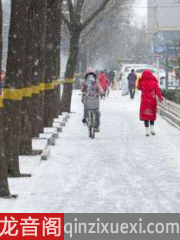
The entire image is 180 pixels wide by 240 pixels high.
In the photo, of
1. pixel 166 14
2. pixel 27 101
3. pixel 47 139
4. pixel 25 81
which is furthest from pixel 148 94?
pixel 166 14

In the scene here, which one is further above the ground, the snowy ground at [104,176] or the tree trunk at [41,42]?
the tree trunk at [41,42]

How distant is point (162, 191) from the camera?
1288 centimetres

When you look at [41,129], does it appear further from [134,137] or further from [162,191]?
[162,191]

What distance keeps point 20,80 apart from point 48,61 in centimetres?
1044

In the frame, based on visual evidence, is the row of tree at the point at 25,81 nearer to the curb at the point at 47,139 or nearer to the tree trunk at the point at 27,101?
the tree trunk at the point at 27,101

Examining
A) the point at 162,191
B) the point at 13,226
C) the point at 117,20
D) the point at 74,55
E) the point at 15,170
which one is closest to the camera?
the point at 13,226

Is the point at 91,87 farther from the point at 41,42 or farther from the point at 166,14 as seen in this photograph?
the point at 166,14

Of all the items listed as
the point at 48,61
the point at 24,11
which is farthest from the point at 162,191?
the point at 48,61

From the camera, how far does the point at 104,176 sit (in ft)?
47.5

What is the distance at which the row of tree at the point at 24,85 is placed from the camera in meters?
13.4

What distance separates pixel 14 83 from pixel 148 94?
9548 mm

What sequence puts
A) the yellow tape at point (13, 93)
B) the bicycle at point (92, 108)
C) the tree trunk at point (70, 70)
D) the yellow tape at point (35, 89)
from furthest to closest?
the tree trunk at point (70, 70) < the bicycle at point (92, 108) < the yellow tape at point (35, 89) < the yellow tape at point (13, 93)

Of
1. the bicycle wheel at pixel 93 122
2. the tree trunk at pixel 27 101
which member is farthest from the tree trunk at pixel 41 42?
the tree trunk at pixel 27 101

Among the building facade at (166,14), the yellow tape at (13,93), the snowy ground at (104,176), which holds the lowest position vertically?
the snowy ground at (104,176)
